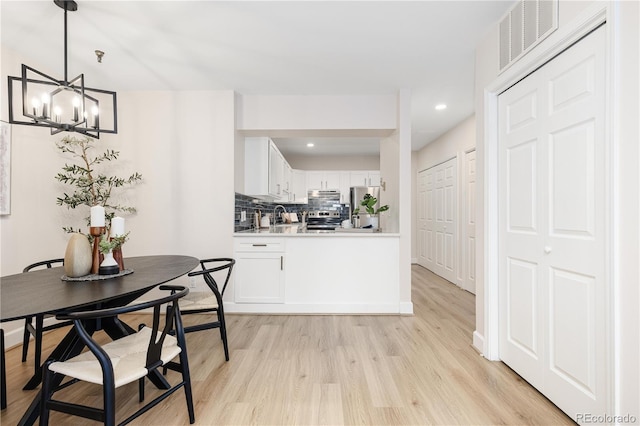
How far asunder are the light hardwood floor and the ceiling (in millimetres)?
2505

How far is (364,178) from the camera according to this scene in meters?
7.04

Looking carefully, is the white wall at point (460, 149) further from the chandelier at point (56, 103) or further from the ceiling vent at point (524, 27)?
the chandelier at point (56, 103)

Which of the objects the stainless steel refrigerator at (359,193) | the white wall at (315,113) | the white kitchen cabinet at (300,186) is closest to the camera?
the white wall at (315,113)

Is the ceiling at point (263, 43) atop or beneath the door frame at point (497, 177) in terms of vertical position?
atop

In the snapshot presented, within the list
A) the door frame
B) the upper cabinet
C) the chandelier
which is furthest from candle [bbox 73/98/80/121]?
the door frame

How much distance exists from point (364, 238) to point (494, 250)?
1.40m

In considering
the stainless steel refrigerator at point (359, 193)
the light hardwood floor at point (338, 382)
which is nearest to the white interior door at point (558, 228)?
the light hardwood floor at point (338, 382)

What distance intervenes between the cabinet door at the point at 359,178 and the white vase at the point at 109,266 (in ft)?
18.2

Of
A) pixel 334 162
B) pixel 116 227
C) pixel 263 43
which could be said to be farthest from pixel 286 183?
pixel 116 227

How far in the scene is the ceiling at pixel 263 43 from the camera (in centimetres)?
215

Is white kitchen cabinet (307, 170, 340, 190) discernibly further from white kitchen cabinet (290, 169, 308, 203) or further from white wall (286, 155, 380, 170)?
white wall (286, 155, 380, 170)

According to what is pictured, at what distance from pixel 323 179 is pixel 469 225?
11.0ft

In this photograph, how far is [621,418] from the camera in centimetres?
140

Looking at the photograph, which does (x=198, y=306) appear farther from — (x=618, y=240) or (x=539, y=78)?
(x=539, y=78)
